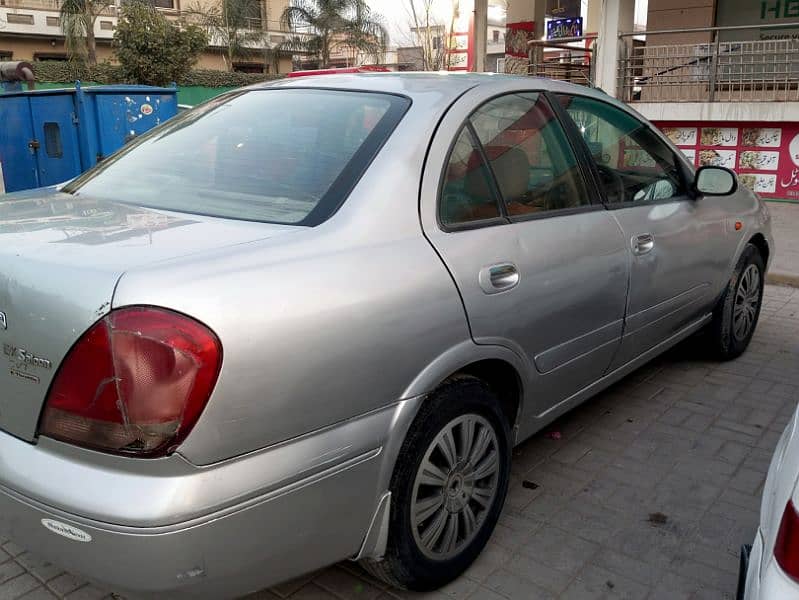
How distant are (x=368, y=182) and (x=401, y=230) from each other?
18 cm

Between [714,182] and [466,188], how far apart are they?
209 centimetres

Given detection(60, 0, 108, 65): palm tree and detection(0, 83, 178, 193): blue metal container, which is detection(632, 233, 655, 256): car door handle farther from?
detection(60, 0, 108, 65): palm tree

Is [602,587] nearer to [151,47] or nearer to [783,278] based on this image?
[783,278]

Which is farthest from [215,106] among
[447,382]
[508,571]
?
[508,571]

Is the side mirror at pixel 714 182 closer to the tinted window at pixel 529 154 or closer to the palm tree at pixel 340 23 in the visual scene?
the tinted window at pixel 529 154

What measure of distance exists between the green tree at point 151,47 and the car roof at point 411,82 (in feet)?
66.1

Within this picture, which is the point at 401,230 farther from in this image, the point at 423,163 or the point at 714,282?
the point at 714,282

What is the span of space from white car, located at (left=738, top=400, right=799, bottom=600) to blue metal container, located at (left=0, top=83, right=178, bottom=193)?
7.93m

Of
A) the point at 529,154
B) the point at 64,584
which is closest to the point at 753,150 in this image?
the point at 529,154

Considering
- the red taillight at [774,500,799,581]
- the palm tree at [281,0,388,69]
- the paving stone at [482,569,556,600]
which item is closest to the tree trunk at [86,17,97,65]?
the palm tree at [281,0,388,69]

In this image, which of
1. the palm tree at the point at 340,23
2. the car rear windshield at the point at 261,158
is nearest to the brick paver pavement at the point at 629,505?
the car rear windshield at the point at 261,158

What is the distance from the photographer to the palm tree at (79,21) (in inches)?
1037

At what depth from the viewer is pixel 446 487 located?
2469mm

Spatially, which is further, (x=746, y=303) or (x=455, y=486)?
(x=746, y=303)
